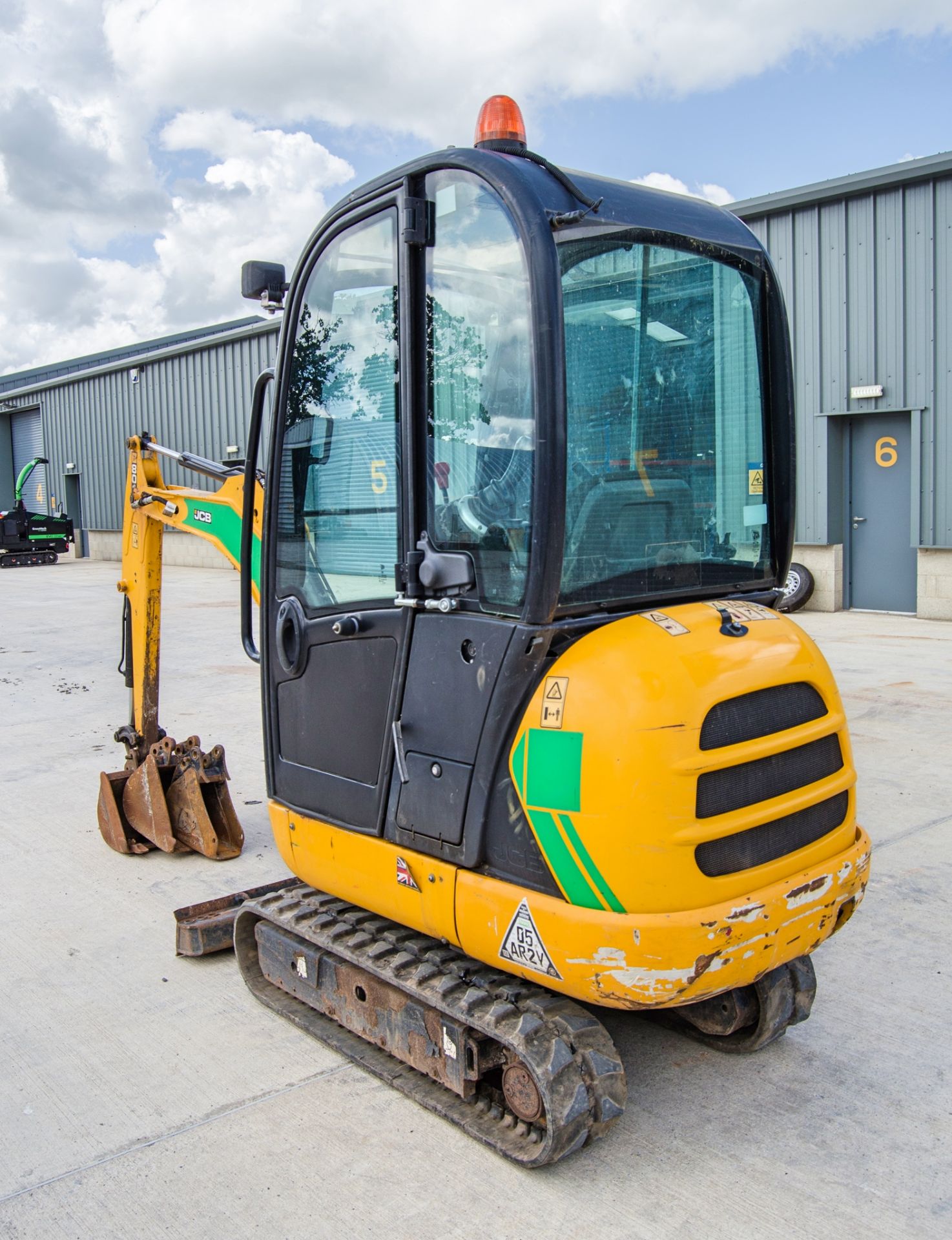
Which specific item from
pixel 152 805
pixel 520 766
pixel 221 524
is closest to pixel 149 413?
pixel 152 805

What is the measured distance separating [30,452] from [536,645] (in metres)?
38.0

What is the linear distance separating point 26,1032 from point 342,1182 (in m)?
1.47

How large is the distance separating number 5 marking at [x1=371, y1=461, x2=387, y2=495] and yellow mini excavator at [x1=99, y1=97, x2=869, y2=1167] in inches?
0.8

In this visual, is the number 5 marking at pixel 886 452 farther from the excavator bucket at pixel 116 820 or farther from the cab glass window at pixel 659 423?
the cab glass window at pixel 659 423

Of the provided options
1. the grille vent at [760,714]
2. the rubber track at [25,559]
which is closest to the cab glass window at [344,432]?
the grille vent at [760,714]

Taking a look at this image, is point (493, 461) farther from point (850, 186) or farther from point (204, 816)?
point (850, 186)

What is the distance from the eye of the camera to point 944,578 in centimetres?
1252

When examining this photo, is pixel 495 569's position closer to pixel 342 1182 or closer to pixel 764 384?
pixel 764 384

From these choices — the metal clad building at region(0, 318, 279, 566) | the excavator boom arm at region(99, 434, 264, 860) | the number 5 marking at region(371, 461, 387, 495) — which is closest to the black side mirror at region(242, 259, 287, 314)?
the number 5 marking at region(371, 461, 387, 495)

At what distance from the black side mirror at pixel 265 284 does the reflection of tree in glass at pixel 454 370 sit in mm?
810

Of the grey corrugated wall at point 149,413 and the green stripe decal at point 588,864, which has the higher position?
the grey corrugated wall at point 149,413

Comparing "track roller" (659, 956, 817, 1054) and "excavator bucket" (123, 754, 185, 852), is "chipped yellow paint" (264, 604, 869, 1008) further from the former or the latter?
"excavator bucket" (123, 754, 185, 852)

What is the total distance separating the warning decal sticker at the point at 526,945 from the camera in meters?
2.62

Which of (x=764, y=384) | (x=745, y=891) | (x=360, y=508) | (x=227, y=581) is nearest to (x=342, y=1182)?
(x=745, y=891)
